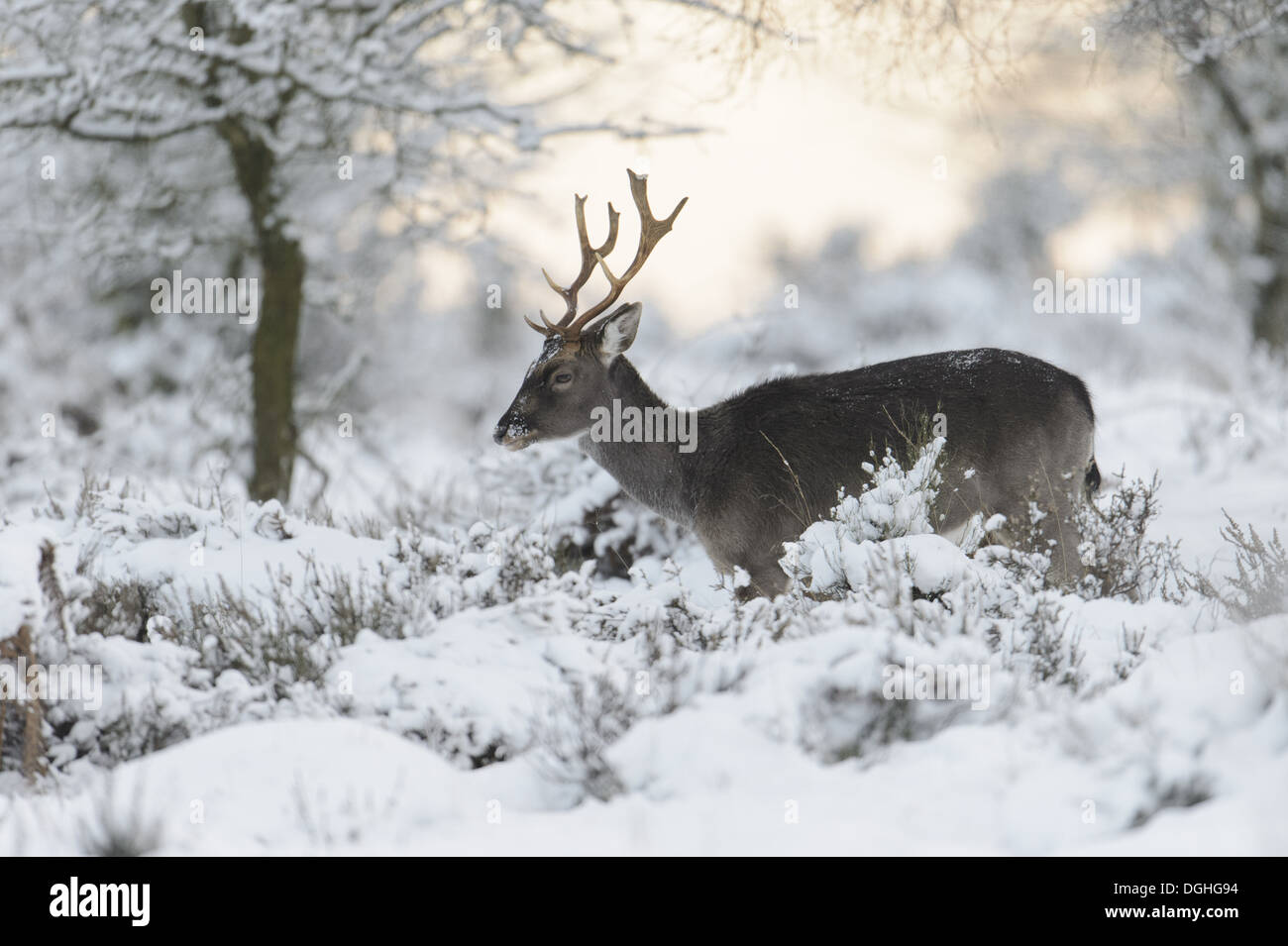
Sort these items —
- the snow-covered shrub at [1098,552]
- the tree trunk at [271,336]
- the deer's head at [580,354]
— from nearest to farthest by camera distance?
the snow-covered shrub at [1098,552], the deer's head at [580,354], the tree trunk at [271,336]

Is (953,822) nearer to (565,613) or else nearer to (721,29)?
(565,613)

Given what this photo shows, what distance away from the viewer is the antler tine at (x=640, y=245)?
23.3 ft

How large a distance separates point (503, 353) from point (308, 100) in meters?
20.9

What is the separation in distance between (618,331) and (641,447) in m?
0.67

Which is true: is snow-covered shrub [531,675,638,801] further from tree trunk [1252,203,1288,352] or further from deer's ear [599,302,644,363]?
tree trunk [1252,203,1288,352]

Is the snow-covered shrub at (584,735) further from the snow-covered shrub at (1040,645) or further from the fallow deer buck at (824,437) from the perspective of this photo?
the fallow deer buck at (824,437)

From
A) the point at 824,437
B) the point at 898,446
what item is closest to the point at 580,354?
the point at 824,437

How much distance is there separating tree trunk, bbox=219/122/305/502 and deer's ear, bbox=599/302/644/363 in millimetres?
4601

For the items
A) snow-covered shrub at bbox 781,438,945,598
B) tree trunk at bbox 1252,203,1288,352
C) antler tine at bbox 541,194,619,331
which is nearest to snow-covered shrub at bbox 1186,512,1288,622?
snow-covered shrub at bbox 781,438,945,598

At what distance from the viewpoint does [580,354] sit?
23.8 feet

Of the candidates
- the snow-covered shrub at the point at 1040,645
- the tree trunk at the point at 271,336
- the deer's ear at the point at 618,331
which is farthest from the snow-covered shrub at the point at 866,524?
the tree trunk at the point at 271,336
